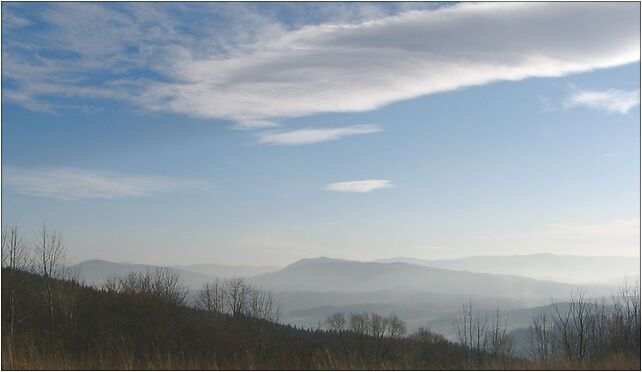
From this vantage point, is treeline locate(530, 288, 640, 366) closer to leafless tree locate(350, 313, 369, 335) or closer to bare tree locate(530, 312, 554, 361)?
bare tree locate(530, 312, 554, 361)

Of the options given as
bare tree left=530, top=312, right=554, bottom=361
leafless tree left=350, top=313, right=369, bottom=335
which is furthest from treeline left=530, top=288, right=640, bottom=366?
leafless tree left=350, top=313, right=369, bottom=335

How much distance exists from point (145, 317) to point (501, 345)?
24387mm

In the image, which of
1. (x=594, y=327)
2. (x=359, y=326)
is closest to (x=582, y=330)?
(x=594, y=327)

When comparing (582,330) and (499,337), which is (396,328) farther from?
(582,330)

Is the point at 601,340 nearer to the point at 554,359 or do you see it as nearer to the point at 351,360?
the point at 554,359

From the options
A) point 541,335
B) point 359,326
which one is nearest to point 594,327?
point 541,335

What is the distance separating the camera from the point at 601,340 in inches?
1364

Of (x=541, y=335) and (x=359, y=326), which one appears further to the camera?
(x=359, y=326)

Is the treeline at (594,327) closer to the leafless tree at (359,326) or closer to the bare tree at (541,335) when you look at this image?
the bare tree at (541,335)

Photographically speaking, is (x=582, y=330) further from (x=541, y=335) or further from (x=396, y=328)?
(x=396, y=328)

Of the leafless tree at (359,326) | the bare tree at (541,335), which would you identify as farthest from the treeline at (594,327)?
the leafless tree at (359,326)

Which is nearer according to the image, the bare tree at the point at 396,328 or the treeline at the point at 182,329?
the treeline at the point at 182,329

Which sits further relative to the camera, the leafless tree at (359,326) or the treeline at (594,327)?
the leafless tree at (359,326)

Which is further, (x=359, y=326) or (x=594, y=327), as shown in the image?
(x=359, y=326)
